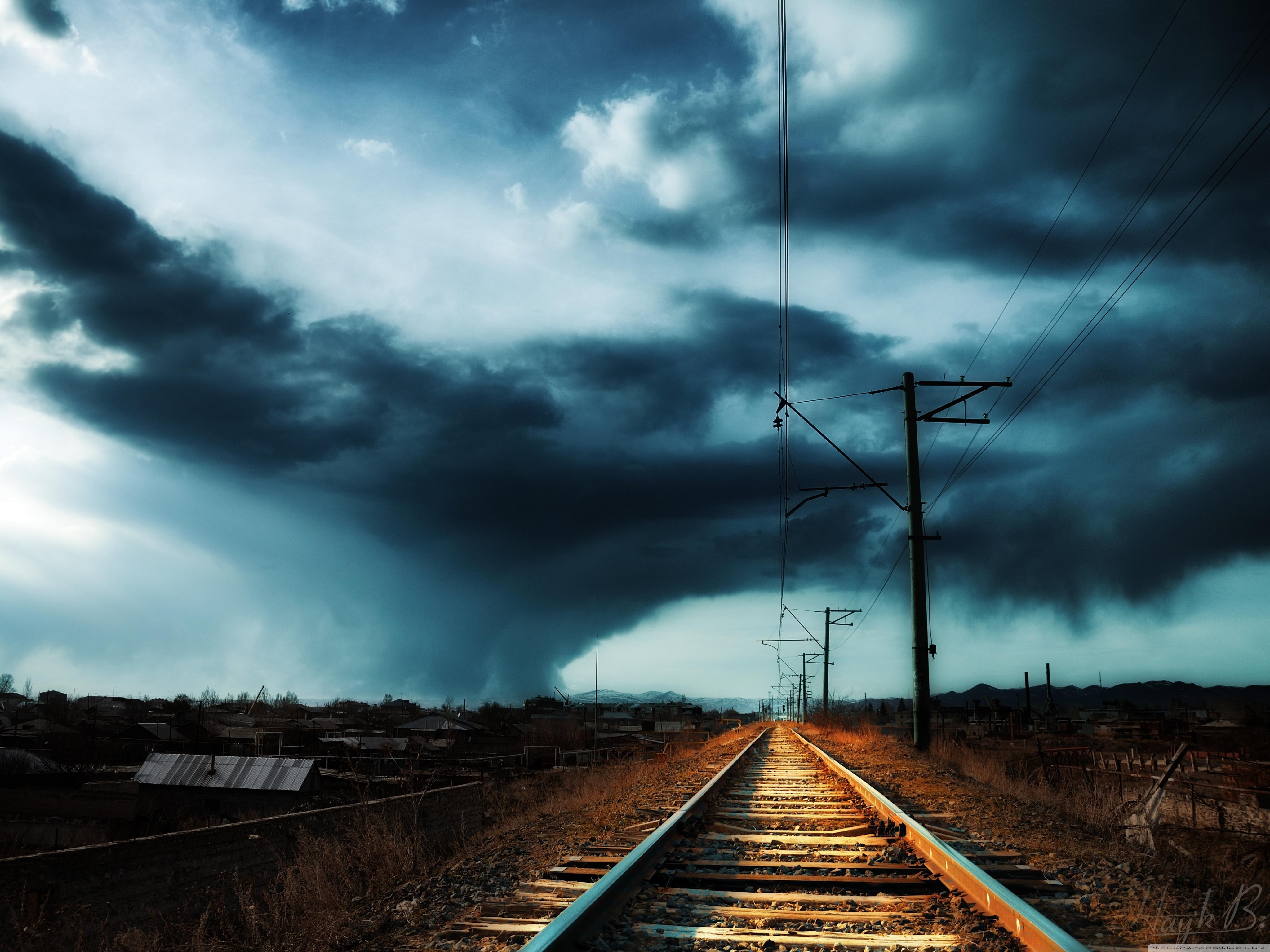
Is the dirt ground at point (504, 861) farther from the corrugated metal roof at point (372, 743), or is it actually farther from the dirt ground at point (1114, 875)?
the corrugated metal roof at point (372, 743)

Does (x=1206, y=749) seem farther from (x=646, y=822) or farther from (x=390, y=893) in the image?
(x=390, y=893)

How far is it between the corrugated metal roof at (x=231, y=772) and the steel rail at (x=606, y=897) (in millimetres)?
39206

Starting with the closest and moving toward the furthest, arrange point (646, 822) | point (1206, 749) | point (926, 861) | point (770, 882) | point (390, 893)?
1. point (770, 882)
2. point (926, 861)
3. point (390, 893)
4. point (646, 822)
5. point (1206, 749)

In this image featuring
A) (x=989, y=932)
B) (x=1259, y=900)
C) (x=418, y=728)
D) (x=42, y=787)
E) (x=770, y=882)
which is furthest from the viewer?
(x=418, y=728)

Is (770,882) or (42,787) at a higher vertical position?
(770,882)

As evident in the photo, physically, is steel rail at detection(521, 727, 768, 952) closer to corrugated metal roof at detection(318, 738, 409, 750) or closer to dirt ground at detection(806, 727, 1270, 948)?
dirt ground at detection(806, 727, 1270, 948)

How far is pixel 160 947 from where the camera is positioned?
10.2 m

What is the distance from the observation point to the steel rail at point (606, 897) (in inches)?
138

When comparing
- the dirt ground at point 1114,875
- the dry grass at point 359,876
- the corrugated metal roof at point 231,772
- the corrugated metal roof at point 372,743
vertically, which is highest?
the dirt ground at point 1114,875

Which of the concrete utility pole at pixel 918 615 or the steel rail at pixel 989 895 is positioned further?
the concrete utility pole at pixel 918 615

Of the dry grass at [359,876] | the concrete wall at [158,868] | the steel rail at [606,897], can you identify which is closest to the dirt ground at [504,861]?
the dry grass at [359,876]

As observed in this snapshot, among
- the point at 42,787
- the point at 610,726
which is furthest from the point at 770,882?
the point at 610,726

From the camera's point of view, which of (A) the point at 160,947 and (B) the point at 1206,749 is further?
(B) the point at 1206,749

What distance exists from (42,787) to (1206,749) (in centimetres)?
5863
